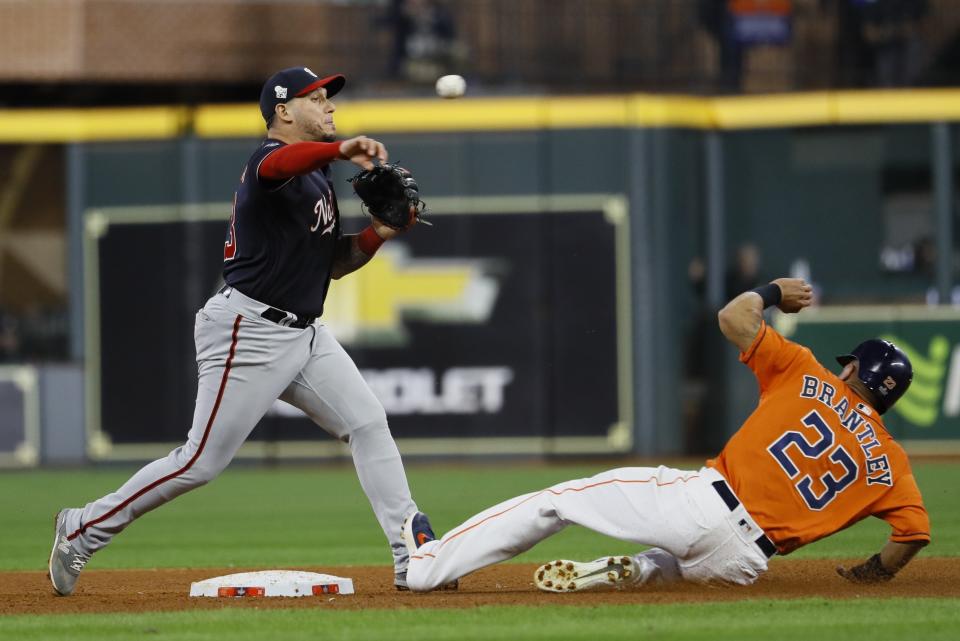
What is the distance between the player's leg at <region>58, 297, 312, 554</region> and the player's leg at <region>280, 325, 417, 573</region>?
15 centimetres

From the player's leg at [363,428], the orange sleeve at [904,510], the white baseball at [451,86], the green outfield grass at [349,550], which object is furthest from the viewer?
the white baseball at [451,86]

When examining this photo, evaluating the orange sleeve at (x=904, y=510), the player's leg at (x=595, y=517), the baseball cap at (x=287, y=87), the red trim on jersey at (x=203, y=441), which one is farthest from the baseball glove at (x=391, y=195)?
the orange sleeve at (x=904, y=510)

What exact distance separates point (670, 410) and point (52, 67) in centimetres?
793

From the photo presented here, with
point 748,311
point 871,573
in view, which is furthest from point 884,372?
point 871,573

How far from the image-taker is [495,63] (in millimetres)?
17844

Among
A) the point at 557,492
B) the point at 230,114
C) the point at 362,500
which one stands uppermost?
the point at 230,114

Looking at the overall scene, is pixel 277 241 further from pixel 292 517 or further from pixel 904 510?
pixel 292 517

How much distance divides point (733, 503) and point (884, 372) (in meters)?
0.83

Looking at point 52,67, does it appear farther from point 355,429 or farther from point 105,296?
point 355,429

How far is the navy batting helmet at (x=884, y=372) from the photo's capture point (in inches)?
247

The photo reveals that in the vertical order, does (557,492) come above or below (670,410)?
above

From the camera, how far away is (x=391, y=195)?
6.72 m

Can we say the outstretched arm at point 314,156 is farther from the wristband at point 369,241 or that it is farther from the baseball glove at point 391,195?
the wristband at point 369,241

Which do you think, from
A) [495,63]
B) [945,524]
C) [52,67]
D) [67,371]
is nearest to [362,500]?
[945,524]
